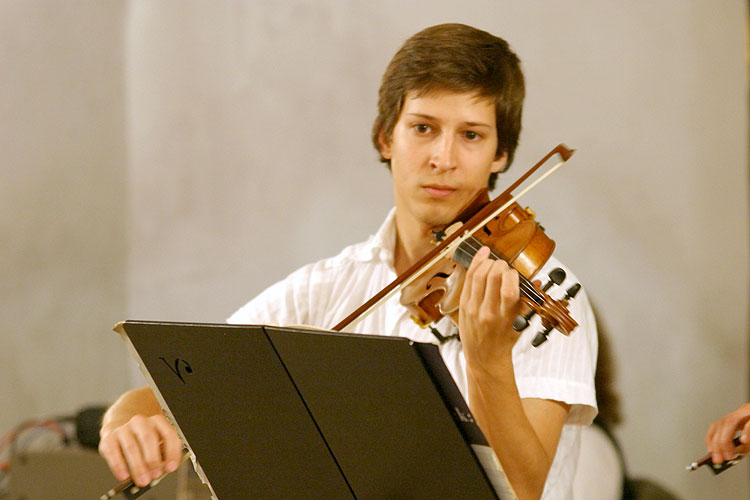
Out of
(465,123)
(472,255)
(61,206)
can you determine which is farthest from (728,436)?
(61,206)

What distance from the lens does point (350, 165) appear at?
6.86ft

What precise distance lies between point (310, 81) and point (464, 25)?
2.12 feet

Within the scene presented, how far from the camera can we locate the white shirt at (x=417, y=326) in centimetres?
143

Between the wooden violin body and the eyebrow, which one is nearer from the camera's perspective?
the wooden violin body

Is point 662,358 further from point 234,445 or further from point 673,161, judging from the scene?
point 234,445

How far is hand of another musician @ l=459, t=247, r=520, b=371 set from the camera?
1113 millimetres

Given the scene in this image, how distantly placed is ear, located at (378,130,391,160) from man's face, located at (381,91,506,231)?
118mm

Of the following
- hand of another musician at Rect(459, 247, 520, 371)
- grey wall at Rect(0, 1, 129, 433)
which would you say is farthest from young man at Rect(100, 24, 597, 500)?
grey wall at Rect(0, 1, 129, 433)

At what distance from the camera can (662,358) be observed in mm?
2082

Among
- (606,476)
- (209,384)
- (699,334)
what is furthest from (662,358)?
(209,384)

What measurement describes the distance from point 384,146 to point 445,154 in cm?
24

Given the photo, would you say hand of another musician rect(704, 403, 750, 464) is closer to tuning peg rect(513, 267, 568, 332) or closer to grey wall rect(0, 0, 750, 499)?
tuning peg rect(513, 267, 568, 332)

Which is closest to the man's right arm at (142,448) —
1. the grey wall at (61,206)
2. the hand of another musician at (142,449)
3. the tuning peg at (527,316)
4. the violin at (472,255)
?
the hand of another musician at (142,449)

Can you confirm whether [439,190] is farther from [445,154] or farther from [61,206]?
[61,206]
